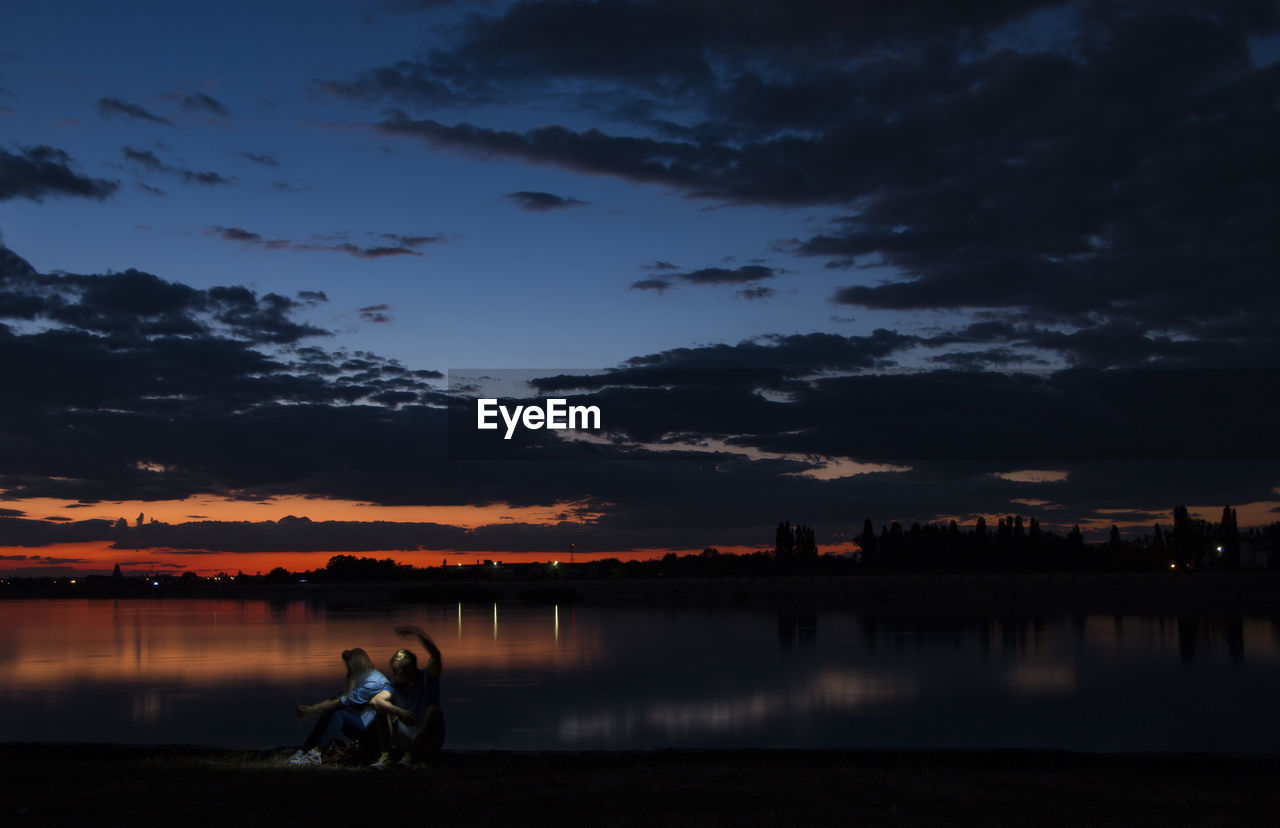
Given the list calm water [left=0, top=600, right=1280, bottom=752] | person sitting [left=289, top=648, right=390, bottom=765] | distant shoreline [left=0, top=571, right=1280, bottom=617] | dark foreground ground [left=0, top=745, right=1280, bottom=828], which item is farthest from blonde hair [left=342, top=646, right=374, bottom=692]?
distant shoreline [left=0, top=571, right=1280, bottom=617]

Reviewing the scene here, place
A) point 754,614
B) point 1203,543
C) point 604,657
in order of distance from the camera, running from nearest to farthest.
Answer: point 604,657, point 754,614, point 1203,543

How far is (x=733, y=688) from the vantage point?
32.9m

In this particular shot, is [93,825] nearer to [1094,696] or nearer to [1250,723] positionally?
[1250,723]

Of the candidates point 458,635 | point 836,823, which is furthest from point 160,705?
point 458,635

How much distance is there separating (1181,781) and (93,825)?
40.5ft

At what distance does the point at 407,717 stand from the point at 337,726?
114 cm

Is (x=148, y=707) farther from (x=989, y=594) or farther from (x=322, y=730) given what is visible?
(x=989, y=594)

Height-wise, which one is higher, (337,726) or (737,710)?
(337,726)

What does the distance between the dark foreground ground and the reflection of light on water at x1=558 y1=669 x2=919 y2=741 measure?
923 cm

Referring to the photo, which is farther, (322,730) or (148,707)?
(148,707)

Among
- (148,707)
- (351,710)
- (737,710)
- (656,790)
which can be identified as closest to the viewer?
(656,790)

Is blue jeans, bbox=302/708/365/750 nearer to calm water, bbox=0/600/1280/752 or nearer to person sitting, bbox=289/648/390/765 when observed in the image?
person sitting, bbox=289/648/390/765

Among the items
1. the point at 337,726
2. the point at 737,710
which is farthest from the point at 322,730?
the point at 737,710

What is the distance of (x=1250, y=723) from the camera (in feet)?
81.3
